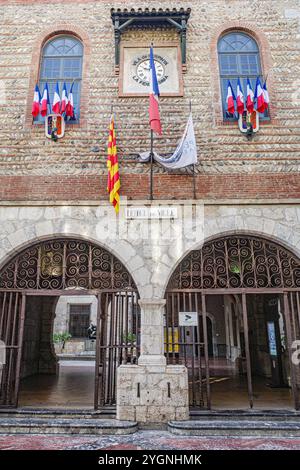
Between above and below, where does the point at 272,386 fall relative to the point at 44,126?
below

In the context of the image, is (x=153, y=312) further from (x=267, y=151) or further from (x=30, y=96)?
(x=30, y=96)

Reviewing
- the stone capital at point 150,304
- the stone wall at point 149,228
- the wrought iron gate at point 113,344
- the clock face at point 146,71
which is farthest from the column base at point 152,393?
the clock face at point 146,71

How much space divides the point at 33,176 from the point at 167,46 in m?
4.69

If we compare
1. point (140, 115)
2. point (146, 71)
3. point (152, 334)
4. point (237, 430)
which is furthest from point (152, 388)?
point (146, 71)

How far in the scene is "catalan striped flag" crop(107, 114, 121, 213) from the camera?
781 cm

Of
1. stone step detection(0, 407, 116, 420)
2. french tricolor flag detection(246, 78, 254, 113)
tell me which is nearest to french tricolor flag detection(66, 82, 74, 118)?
french tricolor flag detection(246, 78, 254, 113)

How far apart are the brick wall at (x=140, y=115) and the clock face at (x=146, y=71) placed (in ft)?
1.95

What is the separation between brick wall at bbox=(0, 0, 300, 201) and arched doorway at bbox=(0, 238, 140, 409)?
4.32 ft

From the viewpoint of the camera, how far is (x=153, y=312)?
739cm

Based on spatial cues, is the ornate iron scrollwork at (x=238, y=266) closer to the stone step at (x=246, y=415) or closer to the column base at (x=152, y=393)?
the column base at (x=152, y=393)

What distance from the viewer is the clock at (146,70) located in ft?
29.6
